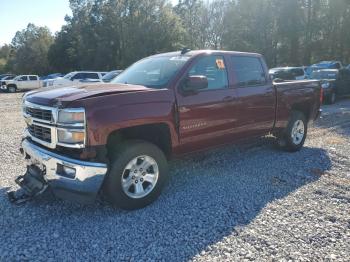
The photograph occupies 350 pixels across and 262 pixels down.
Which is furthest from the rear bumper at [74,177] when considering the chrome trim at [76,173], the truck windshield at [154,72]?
the truck windshield at [154,72]

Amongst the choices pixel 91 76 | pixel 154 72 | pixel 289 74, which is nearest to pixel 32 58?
pixel 91 76

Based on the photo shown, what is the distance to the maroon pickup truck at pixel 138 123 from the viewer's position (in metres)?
3.89

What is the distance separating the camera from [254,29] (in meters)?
45.6

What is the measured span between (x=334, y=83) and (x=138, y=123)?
14.7 meters

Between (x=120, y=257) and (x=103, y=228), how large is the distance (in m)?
0.63

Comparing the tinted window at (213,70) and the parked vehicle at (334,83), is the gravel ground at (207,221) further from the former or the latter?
the parked vehicle at (334,83)

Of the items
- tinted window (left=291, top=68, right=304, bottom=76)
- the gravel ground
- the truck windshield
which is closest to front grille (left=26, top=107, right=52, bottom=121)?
the gravel ground

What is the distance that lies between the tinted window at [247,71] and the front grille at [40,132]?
2.89 metres

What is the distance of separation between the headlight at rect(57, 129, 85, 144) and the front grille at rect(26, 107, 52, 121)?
253 millimetres

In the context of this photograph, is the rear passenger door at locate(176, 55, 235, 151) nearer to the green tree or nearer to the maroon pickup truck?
the maroon pickup truck

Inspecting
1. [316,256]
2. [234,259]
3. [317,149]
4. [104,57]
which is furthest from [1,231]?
[104,57]

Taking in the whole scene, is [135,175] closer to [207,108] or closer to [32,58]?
[207,108]

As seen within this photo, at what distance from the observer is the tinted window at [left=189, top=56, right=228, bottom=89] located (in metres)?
5.07

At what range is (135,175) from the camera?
14.3 feet
